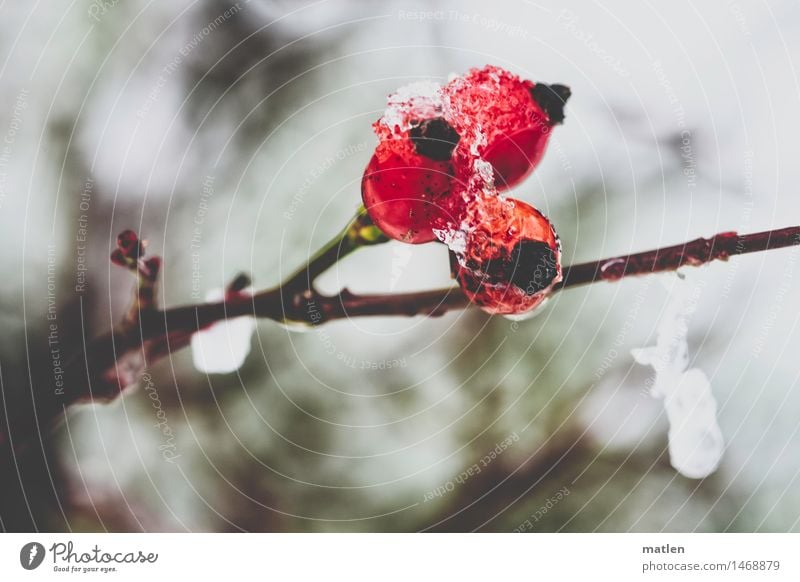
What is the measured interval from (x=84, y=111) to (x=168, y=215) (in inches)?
4.3

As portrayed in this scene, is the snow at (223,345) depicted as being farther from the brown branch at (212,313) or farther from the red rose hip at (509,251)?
the red rose hip at (509,251)

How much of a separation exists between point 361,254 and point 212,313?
130 millimetres

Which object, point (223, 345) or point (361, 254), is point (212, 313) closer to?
point (223, 345)

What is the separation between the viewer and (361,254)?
446 mm

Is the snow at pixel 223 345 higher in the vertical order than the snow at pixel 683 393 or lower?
higher

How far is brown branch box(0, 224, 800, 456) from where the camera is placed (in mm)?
453

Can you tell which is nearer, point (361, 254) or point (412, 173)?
point (412, 173)

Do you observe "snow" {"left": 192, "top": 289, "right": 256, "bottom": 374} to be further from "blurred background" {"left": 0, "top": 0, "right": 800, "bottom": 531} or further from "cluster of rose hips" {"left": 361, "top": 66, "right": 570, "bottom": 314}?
"cluster of rose hips" {"left": 361, "top": 66, "right": 570, "bottom": 314}
